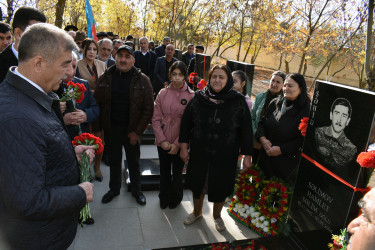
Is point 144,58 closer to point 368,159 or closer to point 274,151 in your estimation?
point 274,151

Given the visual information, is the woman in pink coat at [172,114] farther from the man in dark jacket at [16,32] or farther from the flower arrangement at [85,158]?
the man in dark jacket at [16,32]

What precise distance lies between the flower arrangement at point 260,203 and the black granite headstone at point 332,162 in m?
0.16

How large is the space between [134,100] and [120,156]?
883mm

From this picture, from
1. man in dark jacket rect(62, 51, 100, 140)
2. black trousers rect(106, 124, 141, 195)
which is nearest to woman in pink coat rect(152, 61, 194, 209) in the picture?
black trousers rect(106, 124, 141, 195)

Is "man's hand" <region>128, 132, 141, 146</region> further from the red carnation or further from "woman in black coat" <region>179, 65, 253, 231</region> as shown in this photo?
the red carnation

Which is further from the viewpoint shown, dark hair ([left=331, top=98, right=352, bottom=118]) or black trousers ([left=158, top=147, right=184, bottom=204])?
black trousers ([left=158, top=147, right=184, bottom=204])

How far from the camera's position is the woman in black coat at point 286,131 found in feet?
11.0

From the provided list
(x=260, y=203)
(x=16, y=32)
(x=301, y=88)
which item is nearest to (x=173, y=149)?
(x=260, y=203)

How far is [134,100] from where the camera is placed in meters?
3.57

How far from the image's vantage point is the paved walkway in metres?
3.14

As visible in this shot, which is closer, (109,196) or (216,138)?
(216,138)

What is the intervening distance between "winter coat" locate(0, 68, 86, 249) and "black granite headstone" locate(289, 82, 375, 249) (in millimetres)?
2411

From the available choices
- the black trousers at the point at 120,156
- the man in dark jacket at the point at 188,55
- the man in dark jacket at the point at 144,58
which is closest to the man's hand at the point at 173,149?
the black trousers at the point at 120,156

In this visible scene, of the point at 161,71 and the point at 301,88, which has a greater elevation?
the point at 301,88
